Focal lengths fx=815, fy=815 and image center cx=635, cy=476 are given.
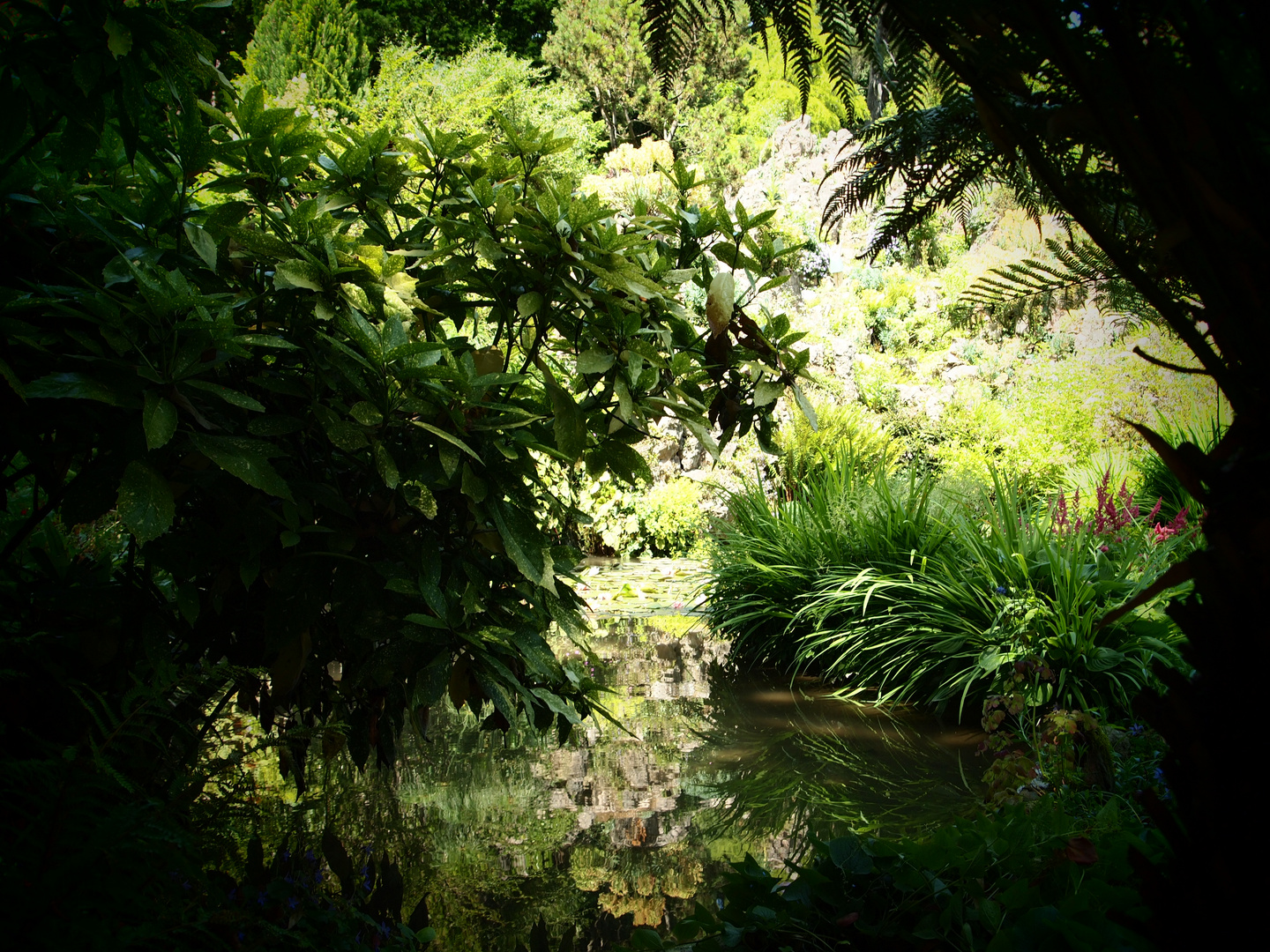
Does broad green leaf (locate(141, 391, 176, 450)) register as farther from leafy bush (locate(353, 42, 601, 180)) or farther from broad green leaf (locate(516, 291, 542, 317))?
leafy bush (locate(353, 42, 601, 180))


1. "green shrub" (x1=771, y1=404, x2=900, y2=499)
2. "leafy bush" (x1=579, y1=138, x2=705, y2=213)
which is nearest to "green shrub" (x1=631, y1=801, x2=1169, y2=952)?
"green shrub" (x1=771, y1=404, x2=900, y2=499)

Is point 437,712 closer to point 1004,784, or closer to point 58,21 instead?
point 1004,784

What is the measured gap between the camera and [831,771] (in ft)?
9.37

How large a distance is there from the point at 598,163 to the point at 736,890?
19.8 meters

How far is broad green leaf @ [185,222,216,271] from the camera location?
123 cm

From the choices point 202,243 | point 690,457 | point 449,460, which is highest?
point 690,457

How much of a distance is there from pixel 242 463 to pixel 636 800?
1.89m

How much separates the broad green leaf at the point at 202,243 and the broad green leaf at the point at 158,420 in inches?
11.2

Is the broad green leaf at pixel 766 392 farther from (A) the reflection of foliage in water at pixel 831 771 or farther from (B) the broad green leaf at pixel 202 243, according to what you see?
(A) the reflection of foliage in water at pixel 831 771

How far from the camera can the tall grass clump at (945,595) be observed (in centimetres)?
300

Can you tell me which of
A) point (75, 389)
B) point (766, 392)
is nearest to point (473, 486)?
point (75, 389)

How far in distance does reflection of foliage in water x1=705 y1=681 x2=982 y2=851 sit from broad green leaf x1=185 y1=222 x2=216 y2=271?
199 cm

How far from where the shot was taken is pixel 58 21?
1.09 metres

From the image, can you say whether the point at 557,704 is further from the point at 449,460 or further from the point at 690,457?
the point at 690,457
